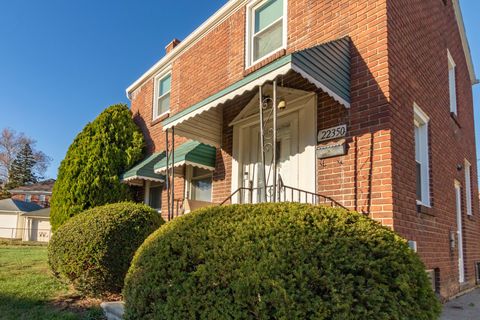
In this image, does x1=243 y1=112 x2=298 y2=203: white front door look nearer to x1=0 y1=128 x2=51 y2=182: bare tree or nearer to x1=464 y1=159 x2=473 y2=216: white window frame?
x1=464 y1=159 x2=473 y2=216: white window frame

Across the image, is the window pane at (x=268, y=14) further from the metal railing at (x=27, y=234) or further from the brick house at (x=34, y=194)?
the brick house at (x=34, y=194)

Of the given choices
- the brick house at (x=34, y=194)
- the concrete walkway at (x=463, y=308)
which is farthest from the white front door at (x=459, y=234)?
the brick house at (x=34, y=194)

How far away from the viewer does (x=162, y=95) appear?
10891 millimetres

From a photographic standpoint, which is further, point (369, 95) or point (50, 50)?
point (50, 50)

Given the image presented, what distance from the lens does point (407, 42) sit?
5684mm

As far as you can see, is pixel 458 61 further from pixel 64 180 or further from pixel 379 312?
pixel 64 180

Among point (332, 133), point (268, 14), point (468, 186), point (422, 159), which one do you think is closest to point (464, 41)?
point (468, 186)

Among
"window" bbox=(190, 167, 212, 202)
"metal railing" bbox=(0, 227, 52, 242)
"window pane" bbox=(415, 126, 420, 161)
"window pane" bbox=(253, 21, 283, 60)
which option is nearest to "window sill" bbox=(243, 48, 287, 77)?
"window pane" bbox=(253, 21, 283, 60)

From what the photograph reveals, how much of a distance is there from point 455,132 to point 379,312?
7.23 m

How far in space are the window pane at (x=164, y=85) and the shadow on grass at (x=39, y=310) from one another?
6899 millimetres

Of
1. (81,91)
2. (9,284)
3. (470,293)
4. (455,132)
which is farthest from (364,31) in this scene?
(81,91)

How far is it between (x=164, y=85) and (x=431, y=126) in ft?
24.7

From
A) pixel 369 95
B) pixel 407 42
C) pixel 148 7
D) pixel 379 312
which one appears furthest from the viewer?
pixel 148 7

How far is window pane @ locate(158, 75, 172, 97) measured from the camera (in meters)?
10.8
